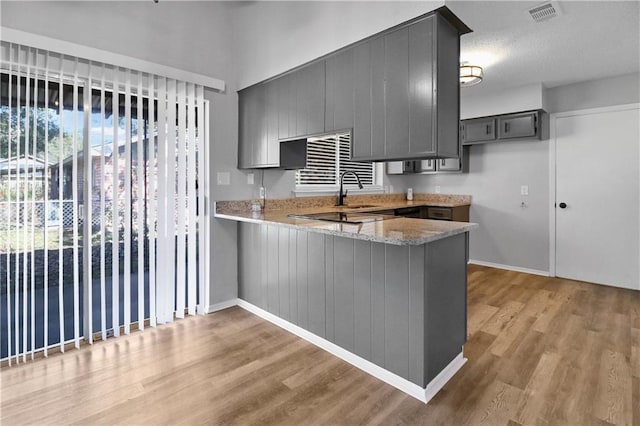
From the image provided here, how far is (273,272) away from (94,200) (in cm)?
149

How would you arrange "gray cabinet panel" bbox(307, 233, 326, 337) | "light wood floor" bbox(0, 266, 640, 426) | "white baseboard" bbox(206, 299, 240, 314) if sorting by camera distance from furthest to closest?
"white baseboard" bbox(206, 299, 240, 314) < "gray cabinet panel" bbox(307, 233, 326, 337) < "light wood floor" bbox(0, 266, 640, 426)

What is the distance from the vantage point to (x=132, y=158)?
8.76 ft

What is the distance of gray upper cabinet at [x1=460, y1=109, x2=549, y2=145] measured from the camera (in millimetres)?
4195

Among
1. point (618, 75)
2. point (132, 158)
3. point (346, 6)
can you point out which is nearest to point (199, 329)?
point (132, 158)

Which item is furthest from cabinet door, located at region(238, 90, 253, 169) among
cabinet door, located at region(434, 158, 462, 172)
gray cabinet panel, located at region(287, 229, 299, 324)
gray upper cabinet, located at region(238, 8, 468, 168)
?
cabinet door, located at region(434, 158, 462, 172)

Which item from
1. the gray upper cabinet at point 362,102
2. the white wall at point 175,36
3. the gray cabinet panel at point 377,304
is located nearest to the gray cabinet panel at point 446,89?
the gray upper cabinet at point 362,102

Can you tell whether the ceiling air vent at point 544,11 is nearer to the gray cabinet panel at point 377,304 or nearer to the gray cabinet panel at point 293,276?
the gray cabinet panel at point 377,304

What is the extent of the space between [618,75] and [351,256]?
411 cm

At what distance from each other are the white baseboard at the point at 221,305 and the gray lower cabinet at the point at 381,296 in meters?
0.72

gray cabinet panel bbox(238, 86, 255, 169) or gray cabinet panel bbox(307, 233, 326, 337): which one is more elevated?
gray cabinet panel bbox(238, 86, 255, 169)

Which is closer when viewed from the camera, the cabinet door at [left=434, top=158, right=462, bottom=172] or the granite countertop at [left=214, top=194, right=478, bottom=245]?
the granite countertop at [left=214, top=194, right=478, bottom=245]

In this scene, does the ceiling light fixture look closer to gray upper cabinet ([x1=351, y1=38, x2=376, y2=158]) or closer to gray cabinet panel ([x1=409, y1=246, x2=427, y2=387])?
gray upper cabinet ([x1=351, y1=38, x2=376, y2=158])

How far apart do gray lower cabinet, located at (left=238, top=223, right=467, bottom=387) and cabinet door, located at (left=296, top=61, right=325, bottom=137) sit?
85cm

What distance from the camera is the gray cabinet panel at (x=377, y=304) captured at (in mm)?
2055
